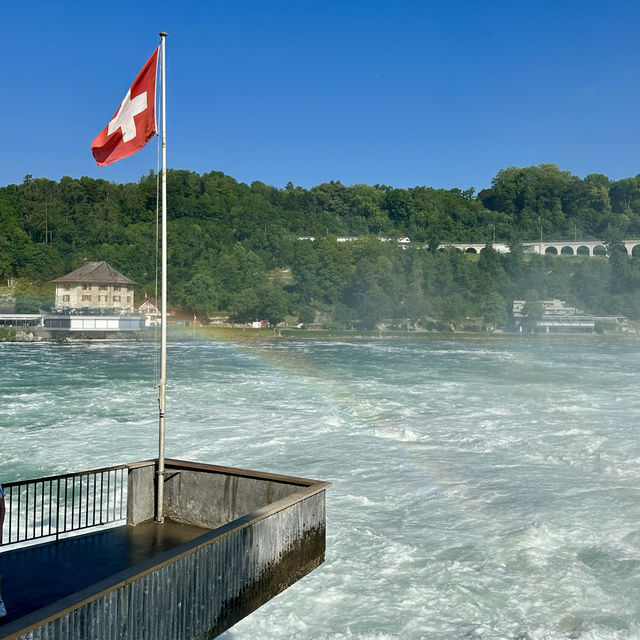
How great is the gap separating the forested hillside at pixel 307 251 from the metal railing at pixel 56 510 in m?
85.8

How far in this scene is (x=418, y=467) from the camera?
738 inches

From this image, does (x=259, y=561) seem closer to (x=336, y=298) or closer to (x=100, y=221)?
(x=336, y=298)

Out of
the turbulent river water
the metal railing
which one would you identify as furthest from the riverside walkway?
the turbulent river water

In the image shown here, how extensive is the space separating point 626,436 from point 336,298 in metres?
91.6

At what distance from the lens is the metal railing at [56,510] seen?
8211 millimetres

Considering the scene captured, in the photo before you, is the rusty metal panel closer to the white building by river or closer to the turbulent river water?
the turbulent river water

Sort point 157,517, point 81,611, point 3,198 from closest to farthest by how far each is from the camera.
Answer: point 81,611 < point 157,517 < point 3,198

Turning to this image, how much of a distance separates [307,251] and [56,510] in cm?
11278

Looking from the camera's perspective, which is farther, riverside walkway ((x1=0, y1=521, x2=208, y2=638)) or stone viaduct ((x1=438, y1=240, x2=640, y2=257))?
stone viaduct ((x1=438, y1=240, x2=640, y2=257))

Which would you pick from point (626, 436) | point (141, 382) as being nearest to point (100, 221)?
point (141, 382)

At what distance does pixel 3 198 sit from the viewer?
139875 mm

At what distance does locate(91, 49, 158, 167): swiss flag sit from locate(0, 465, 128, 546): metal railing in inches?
158

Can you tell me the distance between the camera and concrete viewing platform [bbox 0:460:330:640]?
534cm

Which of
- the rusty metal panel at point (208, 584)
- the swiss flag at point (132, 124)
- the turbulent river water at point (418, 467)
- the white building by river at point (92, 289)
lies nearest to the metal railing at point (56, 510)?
the rusty metal panel at point (208, 584)
